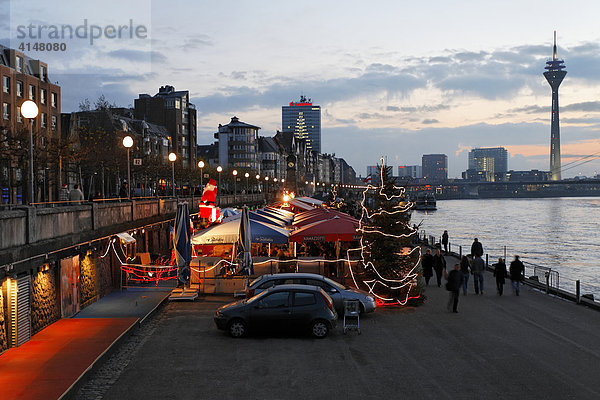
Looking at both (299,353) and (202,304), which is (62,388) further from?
(202,304)

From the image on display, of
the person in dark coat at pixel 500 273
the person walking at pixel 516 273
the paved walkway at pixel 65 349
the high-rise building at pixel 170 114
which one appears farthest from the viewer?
the high-rise building at pixel 170 114

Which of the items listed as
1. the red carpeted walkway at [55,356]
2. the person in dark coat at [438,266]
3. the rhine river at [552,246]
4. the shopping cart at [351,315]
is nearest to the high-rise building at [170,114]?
the rhine river at [552,246]

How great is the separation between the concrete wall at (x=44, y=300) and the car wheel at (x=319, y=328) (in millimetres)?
7677

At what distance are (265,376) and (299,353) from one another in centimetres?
203

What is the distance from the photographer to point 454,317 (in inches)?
714

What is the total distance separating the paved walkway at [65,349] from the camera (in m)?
11.4

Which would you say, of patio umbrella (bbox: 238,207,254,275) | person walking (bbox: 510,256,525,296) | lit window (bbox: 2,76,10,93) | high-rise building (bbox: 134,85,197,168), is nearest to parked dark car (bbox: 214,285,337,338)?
patio umbrella (bbox: 238,207,254,275)

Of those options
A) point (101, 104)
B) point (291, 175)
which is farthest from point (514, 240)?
point (291, 175)

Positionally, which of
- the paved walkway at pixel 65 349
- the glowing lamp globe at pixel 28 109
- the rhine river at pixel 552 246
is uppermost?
the glowing lamp globe at pixel 28 109

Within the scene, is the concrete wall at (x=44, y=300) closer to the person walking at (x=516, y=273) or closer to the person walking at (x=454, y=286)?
the person walking at (x=454, y=286)

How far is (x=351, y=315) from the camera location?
15750mm

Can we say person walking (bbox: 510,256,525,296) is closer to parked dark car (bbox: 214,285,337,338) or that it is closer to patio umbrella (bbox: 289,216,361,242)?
patio umbrella (bbox: 289,216,361,242)

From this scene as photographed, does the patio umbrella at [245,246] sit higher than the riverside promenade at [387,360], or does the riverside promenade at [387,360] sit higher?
the patio umbrella at [245,246]

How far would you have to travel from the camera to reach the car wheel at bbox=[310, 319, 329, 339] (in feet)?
50.5
